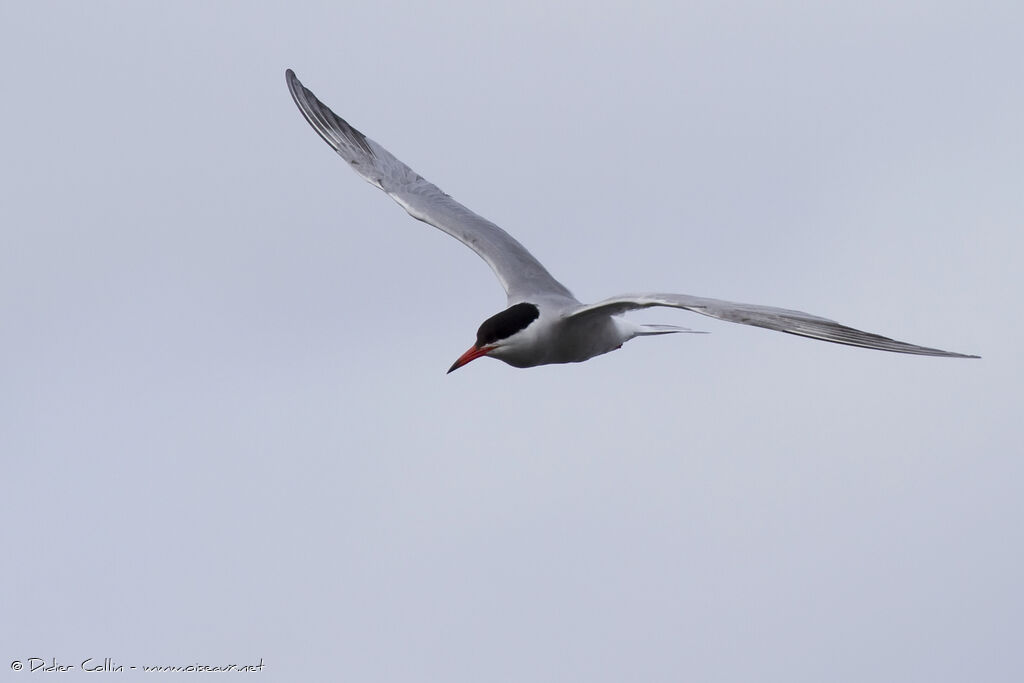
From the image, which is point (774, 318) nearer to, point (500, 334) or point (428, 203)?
point (500, 334)

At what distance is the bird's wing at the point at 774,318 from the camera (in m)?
12.1

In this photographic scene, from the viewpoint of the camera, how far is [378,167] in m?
18.5

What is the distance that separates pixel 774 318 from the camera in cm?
1242

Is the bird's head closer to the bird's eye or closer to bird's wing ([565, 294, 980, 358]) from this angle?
the bird's eye

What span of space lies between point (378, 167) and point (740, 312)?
23.4ft

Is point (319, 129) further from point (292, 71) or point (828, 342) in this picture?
point (828, 342)

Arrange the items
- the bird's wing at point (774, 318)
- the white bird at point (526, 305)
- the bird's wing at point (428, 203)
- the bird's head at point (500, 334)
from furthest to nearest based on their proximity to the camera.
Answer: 1. the bird's wing at point (428, 203)
2. the bird's head at point (500, 334)
3. the white bird at point (526, 305)
4. the bird's wing at point (774, 318)

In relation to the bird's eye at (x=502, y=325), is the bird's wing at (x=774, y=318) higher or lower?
lower

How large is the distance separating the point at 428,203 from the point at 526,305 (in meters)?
3.99

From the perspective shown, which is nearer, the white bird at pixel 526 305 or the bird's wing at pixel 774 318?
the bird's wing at pixel 774 318

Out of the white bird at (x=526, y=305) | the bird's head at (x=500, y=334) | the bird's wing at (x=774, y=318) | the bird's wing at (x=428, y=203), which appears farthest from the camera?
the bird's wing at (x=428, y=203)

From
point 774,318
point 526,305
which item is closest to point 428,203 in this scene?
point 526,305

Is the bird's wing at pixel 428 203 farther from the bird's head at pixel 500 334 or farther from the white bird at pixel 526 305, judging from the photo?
the bird's head at pixel 500 334

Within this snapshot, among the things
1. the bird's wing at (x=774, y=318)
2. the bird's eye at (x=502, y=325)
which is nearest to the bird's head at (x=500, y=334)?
the bird's eye at (x=502, y=325)
